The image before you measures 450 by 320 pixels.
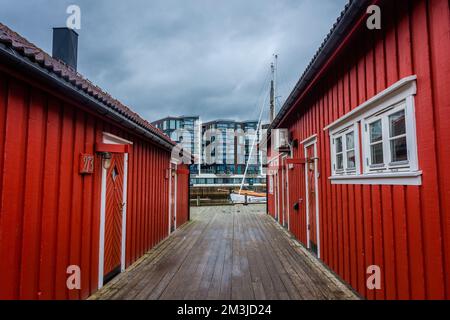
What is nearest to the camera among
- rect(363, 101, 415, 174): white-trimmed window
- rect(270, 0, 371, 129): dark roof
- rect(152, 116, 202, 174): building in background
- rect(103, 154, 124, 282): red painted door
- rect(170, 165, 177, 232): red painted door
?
rect(363, 101, 415, 174): white-trimmed window

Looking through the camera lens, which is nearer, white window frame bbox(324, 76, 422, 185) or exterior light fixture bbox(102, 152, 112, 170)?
white window frame bbox(324, 76, 422, 185)

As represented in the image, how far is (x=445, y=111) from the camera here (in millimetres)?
1453

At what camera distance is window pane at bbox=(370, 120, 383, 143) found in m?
2.25

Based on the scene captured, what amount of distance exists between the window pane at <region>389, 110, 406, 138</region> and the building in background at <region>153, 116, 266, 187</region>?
36.2 metres

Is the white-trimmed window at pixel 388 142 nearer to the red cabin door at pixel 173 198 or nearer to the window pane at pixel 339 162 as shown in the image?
the window pane at pixel 339 162

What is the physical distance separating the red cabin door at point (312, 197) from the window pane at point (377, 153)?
1.63 meters

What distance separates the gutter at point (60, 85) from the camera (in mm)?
1515

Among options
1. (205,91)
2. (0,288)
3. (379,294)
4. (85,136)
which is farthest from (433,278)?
(205,91)

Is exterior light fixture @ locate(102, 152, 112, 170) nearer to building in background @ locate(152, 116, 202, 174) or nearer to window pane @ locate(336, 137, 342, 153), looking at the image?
window pane @ locate(336, 137, 342, 153)

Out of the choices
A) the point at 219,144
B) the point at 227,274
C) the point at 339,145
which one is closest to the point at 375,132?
the point at 339,145

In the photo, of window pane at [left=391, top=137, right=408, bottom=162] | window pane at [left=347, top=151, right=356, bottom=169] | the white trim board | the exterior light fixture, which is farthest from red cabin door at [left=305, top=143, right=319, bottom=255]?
the exterior light fixture

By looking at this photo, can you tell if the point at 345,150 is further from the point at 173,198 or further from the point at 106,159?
the point at 173,198

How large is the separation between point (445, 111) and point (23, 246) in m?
3.43

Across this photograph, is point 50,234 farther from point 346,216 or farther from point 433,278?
point 346,216
